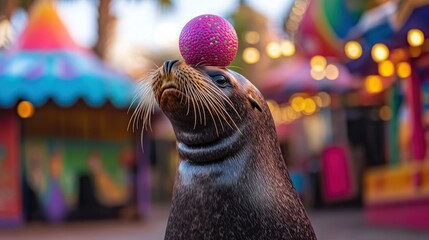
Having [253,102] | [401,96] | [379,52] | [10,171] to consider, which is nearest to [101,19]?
[10,171]

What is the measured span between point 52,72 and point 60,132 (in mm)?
1608

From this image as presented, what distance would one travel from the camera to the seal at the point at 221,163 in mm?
2172

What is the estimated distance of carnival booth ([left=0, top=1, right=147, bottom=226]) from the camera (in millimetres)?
11156

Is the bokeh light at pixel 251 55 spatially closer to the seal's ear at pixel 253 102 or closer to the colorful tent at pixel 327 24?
the colorful tent at pixel 327 24

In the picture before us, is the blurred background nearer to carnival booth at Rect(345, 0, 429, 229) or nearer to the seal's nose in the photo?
carnival booth at Rect(345, 0, 429, 229)

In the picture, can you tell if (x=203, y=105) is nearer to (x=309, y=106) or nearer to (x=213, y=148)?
(x=213, y=148)

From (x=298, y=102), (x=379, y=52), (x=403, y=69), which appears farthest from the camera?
(x=298, y=102)

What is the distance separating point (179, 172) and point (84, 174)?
10314mm

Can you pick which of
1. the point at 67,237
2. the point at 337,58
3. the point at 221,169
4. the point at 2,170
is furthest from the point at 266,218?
the point at 2,170

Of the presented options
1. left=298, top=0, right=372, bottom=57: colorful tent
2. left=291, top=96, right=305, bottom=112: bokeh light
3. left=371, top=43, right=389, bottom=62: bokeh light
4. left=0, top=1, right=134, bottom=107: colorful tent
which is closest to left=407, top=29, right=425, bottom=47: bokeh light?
left=371, top=43, right=389, bottom=62: bokeh light

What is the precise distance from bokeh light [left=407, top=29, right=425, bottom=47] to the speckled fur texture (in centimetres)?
553

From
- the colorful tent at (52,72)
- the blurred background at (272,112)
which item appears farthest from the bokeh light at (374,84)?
the colorful tent at (52,72)

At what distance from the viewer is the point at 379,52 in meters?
8.45

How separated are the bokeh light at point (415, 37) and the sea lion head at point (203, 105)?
5.54 metres
